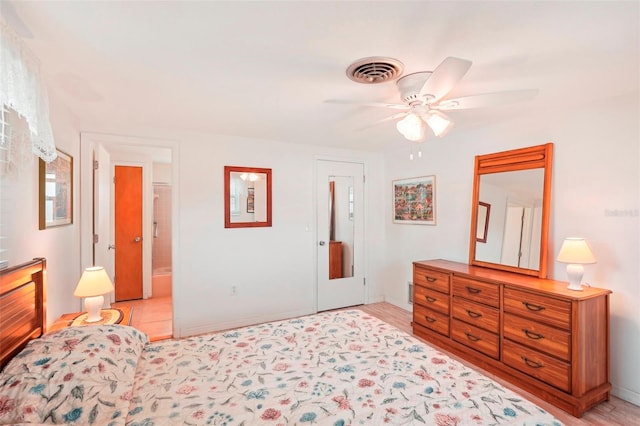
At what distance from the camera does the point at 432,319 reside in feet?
10.7

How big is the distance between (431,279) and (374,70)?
88.6 inches

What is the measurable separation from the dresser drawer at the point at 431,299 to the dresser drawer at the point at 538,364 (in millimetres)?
628

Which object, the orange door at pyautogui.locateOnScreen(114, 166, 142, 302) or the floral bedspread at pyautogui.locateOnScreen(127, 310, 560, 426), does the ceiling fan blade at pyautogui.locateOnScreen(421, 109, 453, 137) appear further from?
the orange door at pyautogui.locateOnScreen(114, 166, 142, 302)

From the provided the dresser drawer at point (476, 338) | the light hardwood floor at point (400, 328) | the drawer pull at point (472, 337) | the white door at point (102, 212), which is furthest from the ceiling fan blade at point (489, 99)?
the white door at point (102, 212)

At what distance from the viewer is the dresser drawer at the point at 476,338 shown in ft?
8.63

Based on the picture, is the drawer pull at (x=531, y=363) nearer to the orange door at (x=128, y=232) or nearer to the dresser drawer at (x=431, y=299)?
the dresser drawer at (x=431, y=299)

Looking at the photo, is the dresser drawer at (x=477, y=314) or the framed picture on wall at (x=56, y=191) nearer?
the framed picture on wall at (x=56, y=191)

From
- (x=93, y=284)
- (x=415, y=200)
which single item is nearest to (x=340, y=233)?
(x=415, y=200)

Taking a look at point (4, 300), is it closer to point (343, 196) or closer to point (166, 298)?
point (343, 196)

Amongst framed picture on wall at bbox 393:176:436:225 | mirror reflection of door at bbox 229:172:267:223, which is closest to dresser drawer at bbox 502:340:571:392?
framed picture on wall at bbox 393:176:436:225

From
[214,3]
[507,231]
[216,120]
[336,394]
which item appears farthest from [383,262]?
[214,3]

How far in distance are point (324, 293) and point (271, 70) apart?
3043mm

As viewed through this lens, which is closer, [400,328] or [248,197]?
[400,328]

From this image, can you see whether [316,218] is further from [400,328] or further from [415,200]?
[400,328]
